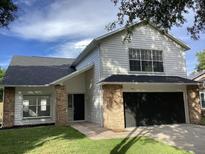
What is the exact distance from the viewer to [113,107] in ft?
48.9

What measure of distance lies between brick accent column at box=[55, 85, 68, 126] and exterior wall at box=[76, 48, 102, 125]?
2.30 meters

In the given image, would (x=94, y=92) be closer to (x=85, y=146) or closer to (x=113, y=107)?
(x=113, y=107)

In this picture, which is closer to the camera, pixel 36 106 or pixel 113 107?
pixel 113 107

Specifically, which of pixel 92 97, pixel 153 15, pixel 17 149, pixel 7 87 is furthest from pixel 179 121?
pixel 7 87

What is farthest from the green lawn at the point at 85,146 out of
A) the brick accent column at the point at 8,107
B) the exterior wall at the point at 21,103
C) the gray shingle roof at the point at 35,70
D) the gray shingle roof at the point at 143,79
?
the gray shingle roof at the point at 35,70

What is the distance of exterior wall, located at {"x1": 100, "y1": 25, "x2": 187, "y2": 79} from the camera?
16.0 meters

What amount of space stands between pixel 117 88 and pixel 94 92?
2.63 m

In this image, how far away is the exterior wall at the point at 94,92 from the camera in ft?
52.6

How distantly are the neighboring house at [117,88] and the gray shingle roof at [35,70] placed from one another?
8cm

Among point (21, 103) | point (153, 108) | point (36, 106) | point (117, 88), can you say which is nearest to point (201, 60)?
point (153, 108)

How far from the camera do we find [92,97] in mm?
17688

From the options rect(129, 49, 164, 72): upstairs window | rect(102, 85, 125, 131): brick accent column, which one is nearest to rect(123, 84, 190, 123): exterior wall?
rect(102, 85, 125, 131): brick accent column

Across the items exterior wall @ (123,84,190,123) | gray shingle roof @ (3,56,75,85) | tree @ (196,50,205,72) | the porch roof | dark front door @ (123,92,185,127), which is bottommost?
dark front door @ (123,92,185,127)

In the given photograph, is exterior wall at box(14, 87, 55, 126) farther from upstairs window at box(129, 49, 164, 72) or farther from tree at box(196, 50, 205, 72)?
tree at box(196, 50, 205, 72)
